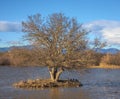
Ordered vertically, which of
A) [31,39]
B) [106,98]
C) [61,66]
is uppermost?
[31,39]

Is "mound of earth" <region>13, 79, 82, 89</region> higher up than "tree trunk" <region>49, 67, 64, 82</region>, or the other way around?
"tree trunk" <region>49, 67, 64, 82</region>

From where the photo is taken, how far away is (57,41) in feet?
144

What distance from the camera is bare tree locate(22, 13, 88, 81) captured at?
43.5 m

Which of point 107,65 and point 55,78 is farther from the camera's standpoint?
point 107,65

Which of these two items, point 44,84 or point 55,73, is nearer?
point 44,84

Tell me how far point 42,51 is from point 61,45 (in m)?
2.38

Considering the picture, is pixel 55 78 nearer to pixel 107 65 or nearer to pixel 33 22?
pixel 33 22

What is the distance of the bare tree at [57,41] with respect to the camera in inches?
1711

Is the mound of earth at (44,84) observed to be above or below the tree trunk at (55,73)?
below

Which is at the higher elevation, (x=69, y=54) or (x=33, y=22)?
(x=33, y=22)

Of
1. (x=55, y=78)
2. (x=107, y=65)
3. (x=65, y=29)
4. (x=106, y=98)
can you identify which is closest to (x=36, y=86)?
(x=55, y=78)

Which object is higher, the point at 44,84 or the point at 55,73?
the point at 55,73

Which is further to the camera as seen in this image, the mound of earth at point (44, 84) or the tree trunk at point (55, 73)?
the tree trunk at point (55, 73)

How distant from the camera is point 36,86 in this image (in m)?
40.8
